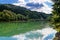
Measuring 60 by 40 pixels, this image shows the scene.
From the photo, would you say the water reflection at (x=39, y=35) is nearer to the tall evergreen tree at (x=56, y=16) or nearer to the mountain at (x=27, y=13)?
the tall evergreen tree at (x=56, y=16)

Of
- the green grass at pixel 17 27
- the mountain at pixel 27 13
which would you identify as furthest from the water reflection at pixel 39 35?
the mountain at pixel 27 13

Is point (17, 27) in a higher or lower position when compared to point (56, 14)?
lower

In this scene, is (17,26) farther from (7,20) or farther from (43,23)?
(43,23)

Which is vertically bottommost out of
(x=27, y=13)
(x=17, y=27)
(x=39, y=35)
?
(x=39, y=35)

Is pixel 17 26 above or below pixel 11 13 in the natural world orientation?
below

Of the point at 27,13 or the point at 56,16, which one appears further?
the point at 27,13

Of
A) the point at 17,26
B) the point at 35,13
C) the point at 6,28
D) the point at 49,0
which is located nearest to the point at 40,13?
the point at 35,13

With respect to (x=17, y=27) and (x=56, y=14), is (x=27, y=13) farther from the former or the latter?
(x=56, y=14)

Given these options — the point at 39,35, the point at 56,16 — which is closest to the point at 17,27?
the point at 39,35
